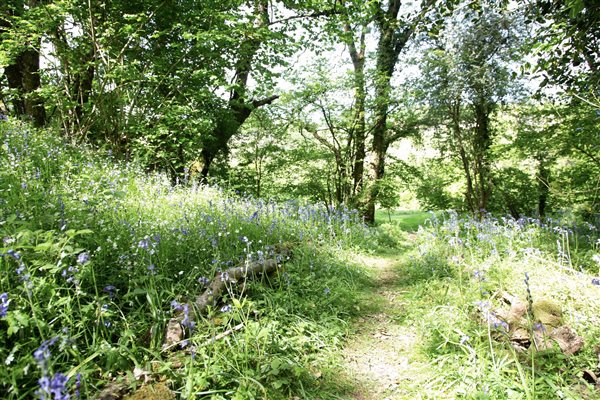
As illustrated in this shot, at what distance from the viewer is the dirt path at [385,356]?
2398 mm

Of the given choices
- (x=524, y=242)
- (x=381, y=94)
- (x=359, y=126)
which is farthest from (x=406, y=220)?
(x=524, y=242)

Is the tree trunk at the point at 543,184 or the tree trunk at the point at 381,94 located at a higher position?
the tree trunk at the point at 381,94

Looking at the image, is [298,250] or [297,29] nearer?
[298,250]

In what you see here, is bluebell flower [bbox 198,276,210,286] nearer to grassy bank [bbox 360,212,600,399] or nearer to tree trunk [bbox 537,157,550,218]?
grassy bank [bbox 360,212,600,399]

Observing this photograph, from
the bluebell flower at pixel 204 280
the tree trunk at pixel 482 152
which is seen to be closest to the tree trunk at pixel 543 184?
the tree trunk at pixel 482 152

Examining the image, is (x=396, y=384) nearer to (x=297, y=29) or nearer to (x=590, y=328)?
(x=590, y=328)

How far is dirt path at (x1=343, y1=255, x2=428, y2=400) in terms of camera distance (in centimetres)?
240

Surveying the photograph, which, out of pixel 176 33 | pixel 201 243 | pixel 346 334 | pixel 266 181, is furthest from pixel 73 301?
pixel 266 181

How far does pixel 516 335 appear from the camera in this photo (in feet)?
8.70

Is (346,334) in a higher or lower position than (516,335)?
lower

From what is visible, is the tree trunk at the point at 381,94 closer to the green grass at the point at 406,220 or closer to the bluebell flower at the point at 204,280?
the green grass at the point at 406,220

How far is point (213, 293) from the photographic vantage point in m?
2.86

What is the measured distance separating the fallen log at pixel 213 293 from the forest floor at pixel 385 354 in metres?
1.17

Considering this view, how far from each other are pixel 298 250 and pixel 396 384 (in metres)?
2.45
